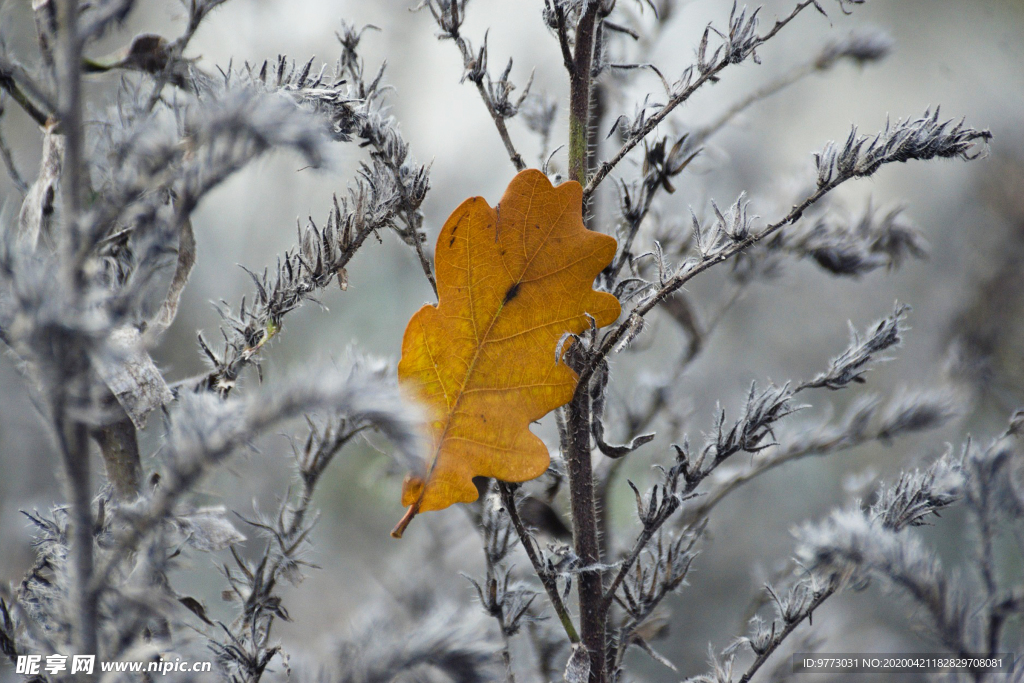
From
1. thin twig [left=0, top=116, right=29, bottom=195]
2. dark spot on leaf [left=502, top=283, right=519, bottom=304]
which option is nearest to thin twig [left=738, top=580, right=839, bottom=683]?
dark spot on leaf [left=502, top=283, right=519, bottom=304]

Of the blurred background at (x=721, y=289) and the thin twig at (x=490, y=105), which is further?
the blurred background at (x=721, y=289)

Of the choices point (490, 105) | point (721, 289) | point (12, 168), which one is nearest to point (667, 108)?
point (490, 105)

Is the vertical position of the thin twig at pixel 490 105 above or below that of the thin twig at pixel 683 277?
above

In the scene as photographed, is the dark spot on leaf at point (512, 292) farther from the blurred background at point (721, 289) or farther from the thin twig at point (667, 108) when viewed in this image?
the blurred background at point (721, 289)

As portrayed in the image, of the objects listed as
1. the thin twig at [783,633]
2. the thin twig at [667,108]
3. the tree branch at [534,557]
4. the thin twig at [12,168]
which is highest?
the thin twig at [12,168]

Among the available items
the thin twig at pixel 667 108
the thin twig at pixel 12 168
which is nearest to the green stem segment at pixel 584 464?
the thin twig at pixel 667 108
